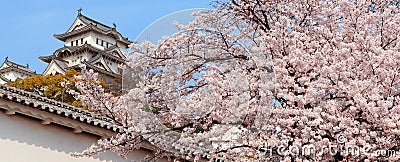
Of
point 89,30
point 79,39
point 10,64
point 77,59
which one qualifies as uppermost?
point 89,30

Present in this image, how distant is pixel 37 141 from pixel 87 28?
125 ft

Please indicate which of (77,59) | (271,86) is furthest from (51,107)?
(77,59)

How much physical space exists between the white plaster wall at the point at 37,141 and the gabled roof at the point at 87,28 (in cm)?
3707

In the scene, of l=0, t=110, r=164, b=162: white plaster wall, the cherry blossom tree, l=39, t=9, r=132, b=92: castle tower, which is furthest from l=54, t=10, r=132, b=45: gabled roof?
the cherry blossom tree

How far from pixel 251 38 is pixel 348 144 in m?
2.40

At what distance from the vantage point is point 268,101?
238 inches

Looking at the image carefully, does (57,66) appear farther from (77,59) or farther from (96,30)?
(96,30)

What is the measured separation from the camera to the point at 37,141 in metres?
9.57

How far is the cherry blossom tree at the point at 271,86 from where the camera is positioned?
5.64 m

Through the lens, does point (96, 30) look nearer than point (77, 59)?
No

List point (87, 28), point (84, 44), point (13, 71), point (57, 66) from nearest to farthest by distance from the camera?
point (57, 66) < point (84, 44) < point (87, 28) < point (13, 71)

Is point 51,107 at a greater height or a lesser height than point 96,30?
lesser

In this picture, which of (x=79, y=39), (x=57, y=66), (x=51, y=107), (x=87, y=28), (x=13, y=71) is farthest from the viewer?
(x=79, y=39)

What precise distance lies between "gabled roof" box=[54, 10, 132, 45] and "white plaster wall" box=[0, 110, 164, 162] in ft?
122
